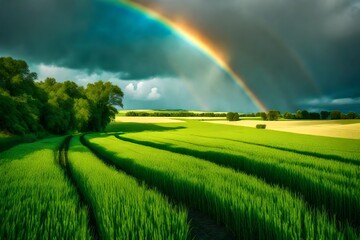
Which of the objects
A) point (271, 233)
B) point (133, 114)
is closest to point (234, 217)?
point (271, 233)

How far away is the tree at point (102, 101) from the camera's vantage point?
69.4 metres

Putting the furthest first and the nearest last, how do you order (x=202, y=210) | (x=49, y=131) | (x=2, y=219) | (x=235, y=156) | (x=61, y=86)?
(x=61, y=86)
(x=49, y=131)
(x=235, y=156)
(x=202, y=210)
(x=2, y=219)

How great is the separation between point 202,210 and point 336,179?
4445 mm

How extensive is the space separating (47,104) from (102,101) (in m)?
25.2

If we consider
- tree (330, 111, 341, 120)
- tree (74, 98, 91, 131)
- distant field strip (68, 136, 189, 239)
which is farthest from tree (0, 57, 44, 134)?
tree (330, 111, 341, 120)

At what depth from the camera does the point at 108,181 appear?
7.73 m

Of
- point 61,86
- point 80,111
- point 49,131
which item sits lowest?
point 49,131

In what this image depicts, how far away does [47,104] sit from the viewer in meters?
48.3

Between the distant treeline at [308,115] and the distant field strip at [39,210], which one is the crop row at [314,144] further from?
the distant treeline at [308,115]

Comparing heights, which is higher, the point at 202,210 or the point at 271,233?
the point at 271,233

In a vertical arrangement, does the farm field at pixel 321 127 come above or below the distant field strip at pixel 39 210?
below

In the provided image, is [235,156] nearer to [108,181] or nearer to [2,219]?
[108,181]

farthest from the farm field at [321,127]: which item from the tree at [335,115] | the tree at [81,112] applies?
the tree at [81,112]

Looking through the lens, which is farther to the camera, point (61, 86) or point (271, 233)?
point (61, 86)
